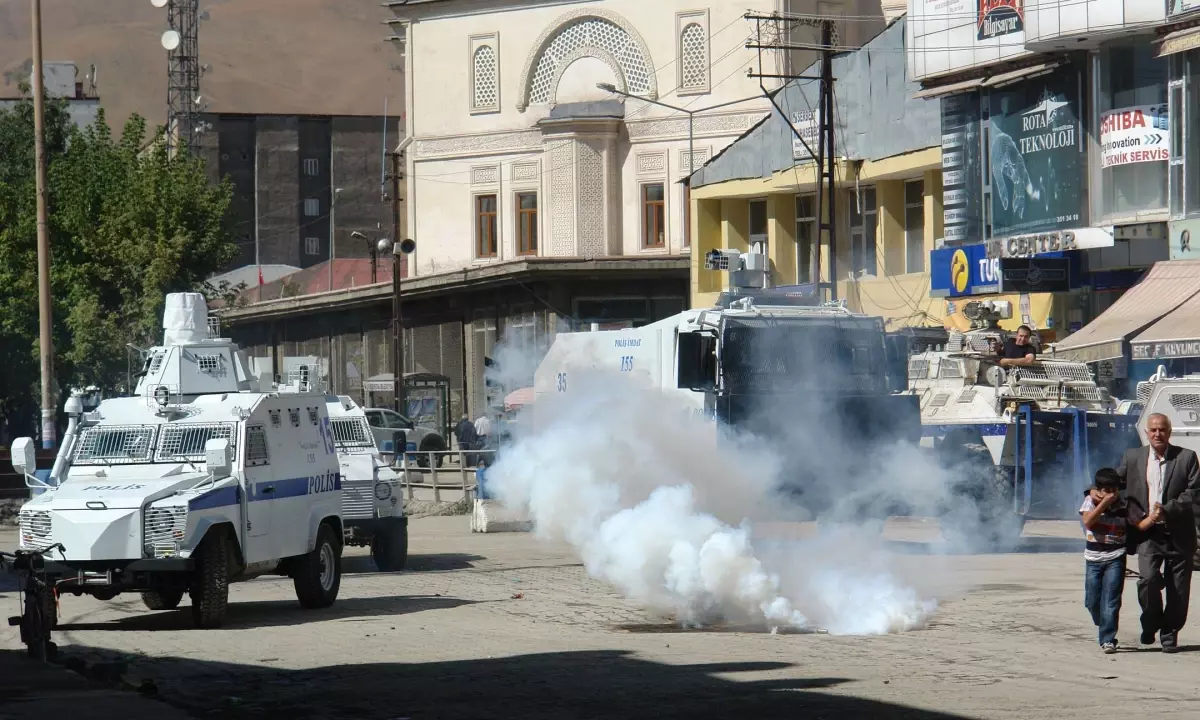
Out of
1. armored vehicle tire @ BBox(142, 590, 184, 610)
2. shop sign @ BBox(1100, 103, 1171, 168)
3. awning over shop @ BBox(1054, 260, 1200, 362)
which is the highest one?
shop sign @ BBox(1100, 103, 1171, 168)

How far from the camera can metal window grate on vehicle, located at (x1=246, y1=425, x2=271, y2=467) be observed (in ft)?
54.4

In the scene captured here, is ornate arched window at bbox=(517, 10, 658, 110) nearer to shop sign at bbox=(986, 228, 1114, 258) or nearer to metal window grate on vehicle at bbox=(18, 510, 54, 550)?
shop sign at bbox=(986, 228, 1114, 258)

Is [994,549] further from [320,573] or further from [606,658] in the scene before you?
[606,658]

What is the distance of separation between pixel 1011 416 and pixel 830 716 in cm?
1289

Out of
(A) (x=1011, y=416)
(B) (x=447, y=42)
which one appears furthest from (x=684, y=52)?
(A) (x=1011, y=416)

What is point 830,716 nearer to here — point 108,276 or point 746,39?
point 108,276

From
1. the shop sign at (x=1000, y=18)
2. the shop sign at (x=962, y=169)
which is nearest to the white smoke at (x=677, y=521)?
the shop sign at (x=1000, y=18)

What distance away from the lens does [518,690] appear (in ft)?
38.4

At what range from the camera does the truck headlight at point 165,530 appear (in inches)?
606

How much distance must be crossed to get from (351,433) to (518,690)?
11.1m

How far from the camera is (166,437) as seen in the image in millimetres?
17000

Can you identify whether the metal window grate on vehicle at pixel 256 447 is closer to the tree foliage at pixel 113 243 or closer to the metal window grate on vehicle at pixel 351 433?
the metal window grate on vehicle at pixel 351 433

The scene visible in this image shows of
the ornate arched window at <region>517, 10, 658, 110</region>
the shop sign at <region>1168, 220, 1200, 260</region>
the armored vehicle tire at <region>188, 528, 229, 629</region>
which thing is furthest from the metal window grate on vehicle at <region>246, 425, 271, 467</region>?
the ornate arched window at <region>517, 10, 658, 110</region>

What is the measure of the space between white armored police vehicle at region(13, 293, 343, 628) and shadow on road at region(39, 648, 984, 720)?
2144 millimetres
